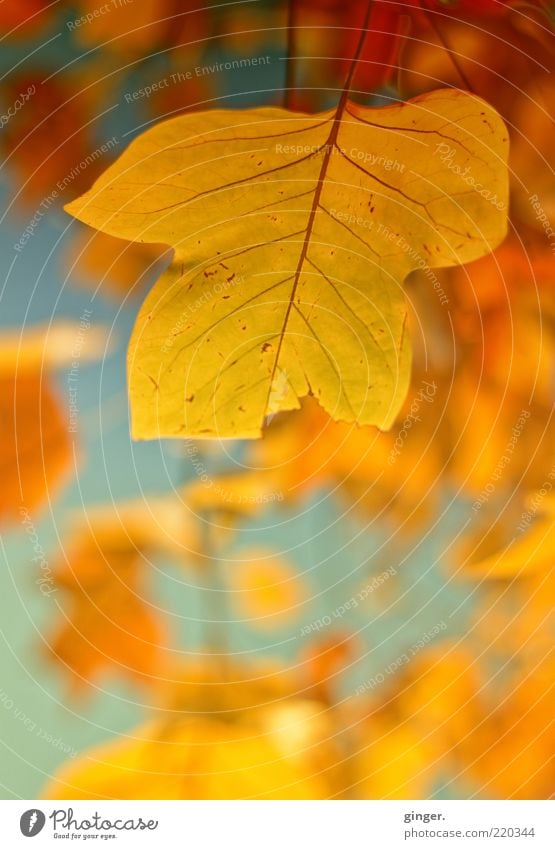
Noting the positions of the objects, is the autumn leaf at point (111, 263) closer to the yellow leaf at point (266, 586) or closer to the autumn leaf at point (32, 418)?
the autumn leaf at point (32, 418)

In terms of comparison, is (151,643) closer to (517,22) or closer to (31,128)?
(31,128)

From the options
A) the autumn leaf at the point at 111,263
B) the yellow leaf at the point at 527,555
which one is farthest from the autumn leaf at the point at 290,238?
the yellow leaf at the point at 527,555

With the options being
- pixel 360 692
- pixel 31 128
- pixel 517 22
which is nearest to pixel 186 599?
pixel 360 692

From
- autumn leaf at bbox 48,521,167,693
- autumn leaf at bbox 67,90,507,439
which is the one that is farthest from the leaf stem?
autumn leaf at bbox 48,521,167,693

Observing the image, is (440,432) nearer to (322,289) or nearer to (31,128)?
(322,289)

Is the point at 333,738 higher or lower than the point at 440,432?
lower

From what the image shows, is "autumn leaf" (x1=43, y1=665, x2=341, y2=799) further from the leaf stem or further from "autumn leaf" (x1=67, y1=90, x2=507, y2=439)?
the leaf stem

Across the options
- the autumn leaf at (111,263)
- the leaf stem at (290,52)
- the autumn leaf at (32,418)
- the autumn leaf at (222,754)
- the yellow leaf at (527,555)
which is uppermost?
the leaf stem at (290,52)
